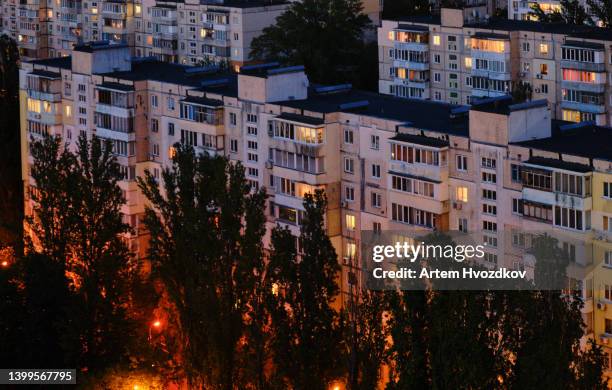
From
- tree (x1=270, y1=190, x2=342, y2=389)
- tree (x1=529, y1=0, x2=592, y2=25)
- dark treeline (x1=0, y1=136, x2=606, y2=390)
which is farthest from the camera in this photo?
tree (x1=529, y1=0, x2=592, y2=25)

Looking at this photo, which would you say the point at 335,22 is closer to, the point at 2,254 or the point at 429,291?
the point at 2,254

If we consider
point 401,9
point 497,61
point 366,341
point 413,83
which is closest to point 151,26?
point 401,9

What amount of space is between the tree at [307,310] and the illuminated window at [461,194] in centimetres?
Answer: 518

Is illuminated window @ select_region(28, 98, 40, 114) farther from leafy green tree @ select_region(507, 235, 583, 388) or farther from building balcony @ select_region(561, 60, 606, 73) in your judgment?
leafy green tree @ select_region(507, 235, 583, 388)

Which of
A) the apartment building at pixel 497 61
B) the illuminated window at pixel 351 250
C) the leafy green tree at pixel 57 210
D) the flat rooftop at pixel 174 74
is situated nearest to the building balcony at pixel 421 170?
the illuminated window at pixel 351 250

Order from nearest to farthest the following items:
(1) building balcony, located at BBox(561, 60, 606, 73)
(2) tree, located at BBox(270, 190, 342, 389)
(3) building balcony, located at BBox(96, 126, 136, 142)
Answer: (2) tree, located at BBox(270, 190, 342, 389) < (3) building balcony, located at BBox(96, 126, 136, 142) < (1) building balcony, located at BBox(561, 60, 606, 73)

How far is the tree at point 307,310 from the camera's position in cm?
3653

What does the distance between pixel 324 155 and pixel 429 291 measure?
38.7 ft

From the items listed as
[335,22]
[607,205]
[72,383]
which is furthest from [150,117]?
[335,22]

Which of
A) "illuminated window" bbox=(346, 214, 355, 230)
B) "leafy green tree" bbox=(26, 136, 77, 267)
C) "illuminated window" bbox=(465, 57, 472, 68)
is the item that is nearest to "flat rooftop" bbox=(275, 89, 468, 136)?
"illuminated window" bbox=(346, 214, 355, 230)

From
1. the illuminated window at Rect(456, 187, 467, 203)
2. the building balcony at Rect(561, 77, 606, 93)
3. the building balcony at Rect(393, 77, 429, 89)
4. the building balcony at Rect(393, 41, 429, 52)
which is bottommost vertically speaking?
the illuminated window at Rect(456, 187, 467, 203)

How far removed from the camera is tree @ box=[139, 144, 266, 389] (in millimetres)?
38250

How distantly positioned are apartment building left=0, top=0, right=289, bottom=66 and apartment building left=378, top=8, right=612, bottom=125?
880cm

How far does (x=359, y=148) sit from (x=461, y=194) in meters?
3.97
